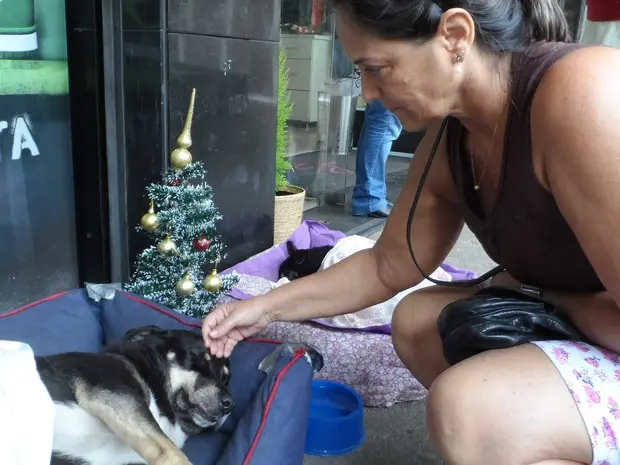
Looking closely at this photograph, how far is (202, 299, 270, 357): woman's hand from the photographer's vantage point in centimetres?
160

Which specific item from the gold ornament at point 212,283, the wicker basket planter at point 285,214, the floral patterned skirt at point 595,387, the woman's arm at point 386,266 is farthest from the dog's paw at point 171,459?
the wicker basket planter at point 285,214

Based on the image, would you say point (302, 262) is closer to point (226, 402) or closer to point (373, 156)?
point (226, 402)

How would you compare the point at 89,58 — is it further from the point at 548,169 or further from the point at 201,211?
the point at 548,169

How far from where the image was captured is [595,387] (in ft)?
3.61

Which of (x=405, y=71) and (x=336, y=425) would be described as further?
(x=336, y=425)

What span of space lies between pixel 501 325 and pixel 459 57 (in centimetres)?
52

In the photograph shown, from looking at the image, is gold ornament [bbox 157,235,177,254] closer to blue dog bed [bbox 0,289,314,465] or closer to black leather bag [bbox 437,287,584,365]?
blue dog bed [bbox 0,289,314,465]

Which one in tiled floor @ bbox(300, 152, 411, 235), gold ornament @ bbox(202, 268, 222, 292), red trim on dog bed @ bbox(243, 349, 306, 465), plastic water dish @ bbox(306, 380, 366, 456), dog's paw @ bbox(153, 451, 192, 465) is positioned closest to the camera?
dog's paw @ bbox(153, 451, 192, 465)

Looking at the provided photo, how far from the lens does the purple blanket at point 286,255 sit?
9.47 feet

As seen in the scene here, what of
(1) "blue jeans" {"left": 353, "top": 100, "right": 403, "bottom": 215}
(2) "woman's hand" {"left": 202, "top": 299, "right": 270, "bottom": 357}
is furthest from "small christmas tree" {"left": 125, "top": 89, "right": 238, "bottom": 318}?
(1) "blue jeans" {"left": 353, "top": 100, "right": 403, "bottom": 215}

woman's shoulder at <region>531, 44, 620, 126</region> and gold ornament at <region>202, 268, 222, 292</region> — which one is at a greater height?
woman's shoulder at <region>531, 44, 620, 126</region>

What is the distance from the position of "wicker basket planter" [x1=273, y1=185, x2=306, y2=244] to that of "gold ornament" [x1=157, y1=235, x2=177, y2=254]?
138cm

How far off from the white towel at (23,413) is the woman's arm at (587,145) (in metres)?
1.10

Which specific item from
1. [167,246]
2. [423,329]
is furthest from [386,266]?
[167,246]
